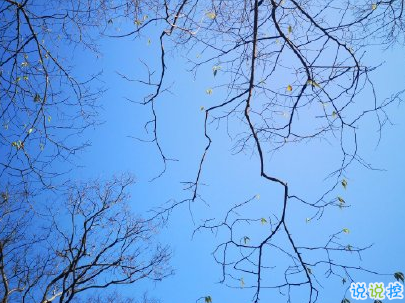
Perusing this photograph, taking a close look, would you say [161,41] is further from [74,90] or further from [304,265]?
[304,265]

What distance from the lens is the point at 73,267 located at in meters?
8.62

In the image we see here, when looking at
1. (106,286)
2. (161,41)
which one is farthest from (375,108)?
(106,286)

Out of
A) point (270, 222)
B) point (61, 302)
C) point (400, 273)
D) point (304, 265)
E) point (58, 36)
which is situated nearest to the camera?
point (304, 265)

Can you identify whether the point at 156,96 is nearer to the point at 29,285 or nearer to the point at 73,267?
the point at 73,267

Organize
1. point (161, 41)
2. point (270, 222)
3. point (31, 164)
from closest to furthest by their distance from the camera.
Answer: point (270, 222), point (161, 41), point (31, 164)

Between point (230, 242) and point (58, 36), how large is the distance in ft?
9.08

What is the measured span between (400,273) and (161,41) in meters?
2.68

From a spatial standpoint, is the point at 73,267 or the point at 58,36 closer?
the point at 58,36

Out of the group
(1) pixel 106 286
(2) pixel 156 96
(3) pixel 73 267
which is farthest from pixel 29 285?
(2) pixel 156 96

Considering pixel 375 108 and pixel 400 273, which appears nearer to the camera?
pixel 375 108

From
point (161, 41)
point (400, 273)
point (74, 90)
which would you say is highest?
point (74, 90)

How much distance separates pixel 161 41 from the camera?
2.19m

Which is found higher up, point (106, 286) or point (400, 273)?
point (106, 286)

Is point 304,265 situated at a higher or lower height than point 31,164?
lower
